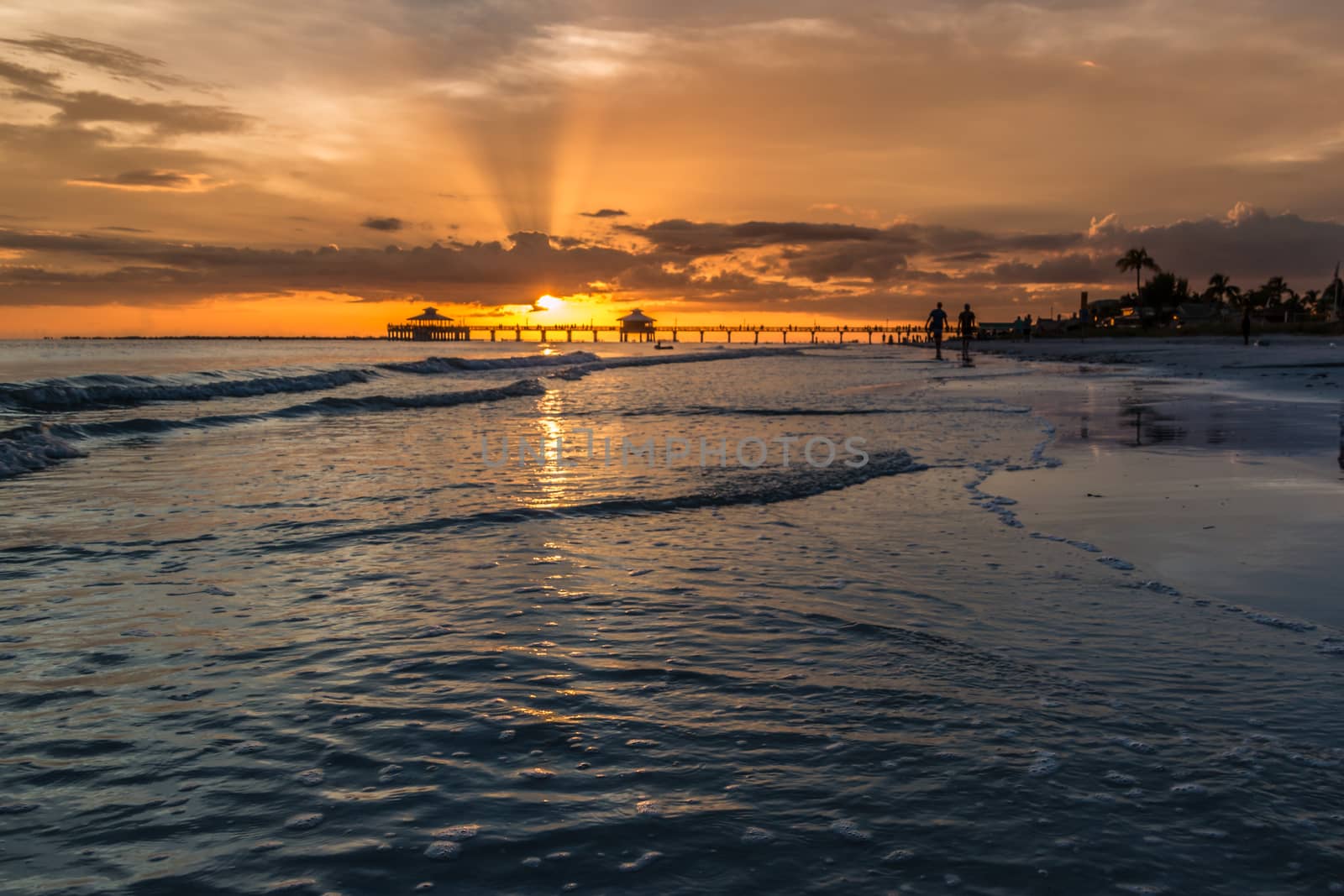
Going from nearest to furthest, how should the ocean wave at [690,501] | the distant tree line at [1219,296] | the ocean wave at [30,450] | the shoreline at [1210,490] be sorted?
the shoreline at [1210,490] < the ocean wave at [690,501] < the ocean wave at [30,450] < the distant tree line at [1219,296]

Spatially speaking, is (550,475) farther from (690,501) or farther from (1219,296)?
(1219,296)

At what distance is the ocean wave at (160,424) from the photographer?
12297mm

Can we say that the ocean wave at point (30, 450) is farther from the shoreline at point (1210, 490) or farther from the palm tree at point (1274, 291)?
the palm tree at point (1274, 291)

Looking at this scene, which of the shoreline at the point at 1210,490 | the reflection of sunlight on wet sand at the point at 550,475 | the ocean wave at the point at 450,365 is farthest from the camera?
the ocean wave at the point at 450,365

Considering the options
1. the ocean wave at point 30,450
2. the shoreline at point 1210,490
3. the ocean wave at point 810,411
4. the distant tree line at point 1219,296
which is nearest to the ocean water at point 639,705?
the shoreline at point 1210,490

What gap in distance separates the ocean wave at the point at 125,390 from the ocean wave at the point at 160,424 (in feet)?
17.6

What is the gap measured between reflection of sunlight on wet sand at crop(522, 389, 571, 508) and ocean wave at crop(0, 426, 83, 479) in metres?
7.32

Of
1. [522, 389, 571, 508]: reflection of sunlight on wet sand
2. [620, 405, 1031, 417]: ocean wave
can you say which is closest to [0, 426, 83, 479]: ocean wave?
[522, 389, 571, 508]: reflection of sunlight on wet sand

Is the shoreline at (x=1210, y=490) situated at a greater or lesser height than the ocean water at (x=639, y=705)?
greater

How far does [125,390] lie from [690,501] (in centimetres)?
2281

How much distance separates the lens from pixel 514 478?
10.8m

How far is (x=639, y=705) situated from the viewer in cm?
392

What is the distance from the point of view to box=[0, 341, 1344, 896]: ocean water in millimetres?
2746

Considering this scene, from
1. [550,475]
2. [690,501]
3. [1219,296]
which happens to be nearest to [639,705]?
[690,501]
